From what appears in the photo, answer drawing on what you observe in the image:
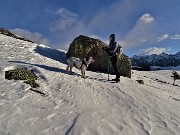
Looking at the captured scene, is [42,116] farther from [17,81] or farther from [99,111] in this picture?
[17,81]

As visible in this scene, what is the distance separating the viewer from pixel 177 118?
34.7 feet

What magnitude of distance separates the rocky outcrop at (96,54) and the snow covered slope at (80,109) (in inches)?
278

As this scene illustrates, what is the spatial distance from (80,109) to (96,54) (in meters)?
11.9

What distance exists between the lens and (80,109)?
9812 mm

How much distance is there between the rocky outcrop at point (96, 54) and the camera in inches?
826

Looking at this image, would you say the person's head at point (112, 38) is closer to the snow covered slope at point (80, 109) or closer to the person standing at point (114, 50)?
the person standing at point (114, 50)

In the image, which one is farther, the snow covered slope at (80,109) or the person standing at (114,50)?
the person standing at (114,50)

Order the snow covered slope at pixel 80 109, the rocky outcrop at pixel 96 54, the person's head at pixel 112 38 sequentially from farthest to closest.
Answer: the rocky outcrop at pixel 96 54, the person's head at pixel 112 38, the snow covered slope at pixel 80 109

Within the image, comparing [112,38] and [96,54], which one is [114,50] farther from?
[96,54]

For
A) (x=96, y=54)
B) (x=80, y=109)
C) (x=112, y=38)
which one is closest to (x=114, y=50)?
(x=112, y=38)

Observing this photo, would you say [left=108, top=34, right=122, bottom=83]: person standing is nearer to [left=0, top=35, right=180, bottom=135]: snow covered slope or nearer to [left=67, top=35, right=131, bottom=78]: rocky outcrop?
[left=0, top=35, right=180, bottom=135]: snow covered slope

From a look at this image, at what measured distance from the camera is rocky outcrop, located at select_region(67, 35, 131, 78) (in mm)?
20969

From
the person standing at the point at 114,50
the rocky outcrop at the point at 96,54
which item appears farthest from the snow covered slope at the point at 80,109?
the rocky outcrop at the point at 96,54

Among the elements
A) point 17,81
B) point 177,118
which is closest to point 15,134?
point 17,81
